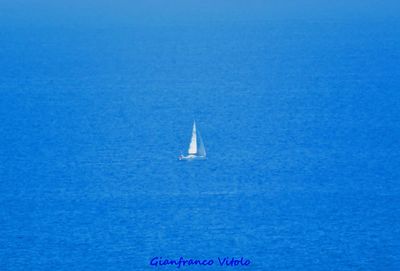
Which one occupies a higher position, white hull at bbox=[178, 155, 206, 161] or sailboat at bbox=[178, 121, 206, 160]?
sailboat at bbox=[178, 121, 206, 160]

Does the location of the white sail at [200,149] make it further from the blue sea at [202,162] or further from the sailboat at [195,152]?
the blue sea at [202,162]

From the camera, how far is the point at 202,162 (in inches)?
388

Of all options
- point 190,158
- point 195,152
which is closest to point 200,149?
point 195,152

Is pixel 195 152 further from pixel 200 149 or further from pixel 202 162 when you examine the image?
pixel 202 162

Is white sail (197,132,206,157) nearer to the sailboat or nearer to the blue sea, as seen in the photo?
the sailboat

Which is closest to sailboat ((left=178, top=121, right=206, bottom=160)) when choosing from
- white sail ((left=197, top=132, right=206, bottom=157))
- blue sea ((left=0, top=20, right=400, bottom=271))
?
white sail ((left=197, top=132, right=206, bottom=157))

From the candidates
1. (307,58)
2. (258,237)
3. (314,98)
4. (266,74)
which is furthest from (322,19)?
(258,237)

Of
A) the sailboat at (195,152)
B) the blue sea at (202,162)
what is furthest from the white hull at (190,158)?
the blue sea at (202,162)

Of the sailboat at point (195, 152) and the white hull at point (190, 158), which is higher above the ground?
the sailboat at point (195, 152)

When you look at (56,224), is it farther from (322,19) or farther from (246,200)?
(322,19)

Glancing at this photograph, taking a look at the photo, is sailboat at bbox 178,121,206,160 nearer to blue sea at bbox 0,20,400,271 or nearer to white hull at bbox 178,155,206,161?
white hull at bbox 178,155,206,161

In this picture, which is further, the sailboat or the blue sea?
the sailboat

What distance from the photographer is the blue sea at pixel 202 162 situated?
25.5 feet

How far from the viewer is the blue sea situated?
7.77 m
